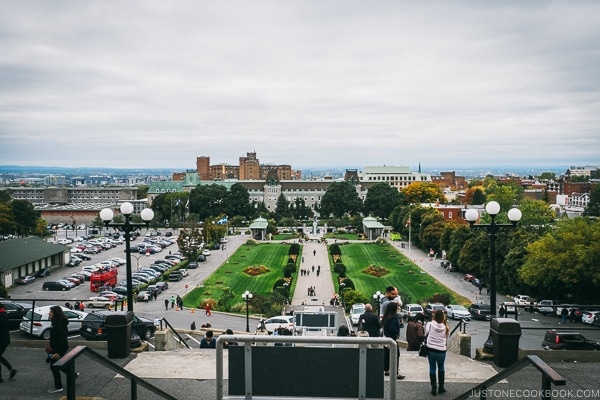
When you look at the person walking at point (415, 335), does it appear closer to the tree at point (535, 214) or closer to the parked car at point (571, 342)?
the parked car at point (571, 342)

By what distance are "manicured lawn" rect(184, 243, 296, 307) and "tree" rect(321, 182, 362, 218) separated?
45284 millimetres

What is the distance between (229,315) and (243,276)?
17.8 m

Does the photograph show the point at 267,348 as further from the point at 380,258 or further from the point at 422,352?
the point at 380,258

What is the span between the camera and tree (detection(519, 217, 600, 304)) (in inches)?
1474

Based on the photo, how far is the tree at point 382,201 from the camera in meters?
119

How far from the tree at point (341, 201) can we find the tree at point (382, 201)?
271cm

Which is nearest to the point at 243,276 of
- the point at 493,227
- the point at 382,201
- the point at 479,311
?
the point at 479,311

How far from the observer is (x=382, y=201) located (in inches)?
→ 4705

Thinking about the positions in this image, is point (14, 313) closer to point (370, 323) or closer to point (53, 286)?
point (370, 323)

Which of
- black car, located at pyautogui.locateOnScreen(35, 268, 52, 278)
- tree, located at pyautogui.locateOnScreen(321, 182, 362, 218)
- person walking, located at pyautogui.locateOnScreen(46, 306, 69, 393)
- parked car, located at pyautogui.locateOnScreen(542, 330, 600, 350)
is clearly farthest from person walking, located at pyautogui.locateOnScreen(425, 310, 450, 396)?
tree, located at pyautogui.locateOnScreen(321, 182, 362, 218)

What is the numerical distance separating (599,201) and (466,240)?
59.7m

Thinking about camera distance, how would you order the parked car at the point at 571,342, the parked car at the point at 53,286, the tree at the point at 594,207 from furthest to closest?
the tree at the point at 594,207
the parked car at the point at 53,286
the parked car at the point at 571,342

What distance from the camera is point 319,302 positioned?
4350 centimetres

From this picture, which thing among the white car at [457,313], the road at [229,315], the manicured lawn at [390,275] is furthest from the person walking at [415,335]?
the manicured lawn at [390,275]
